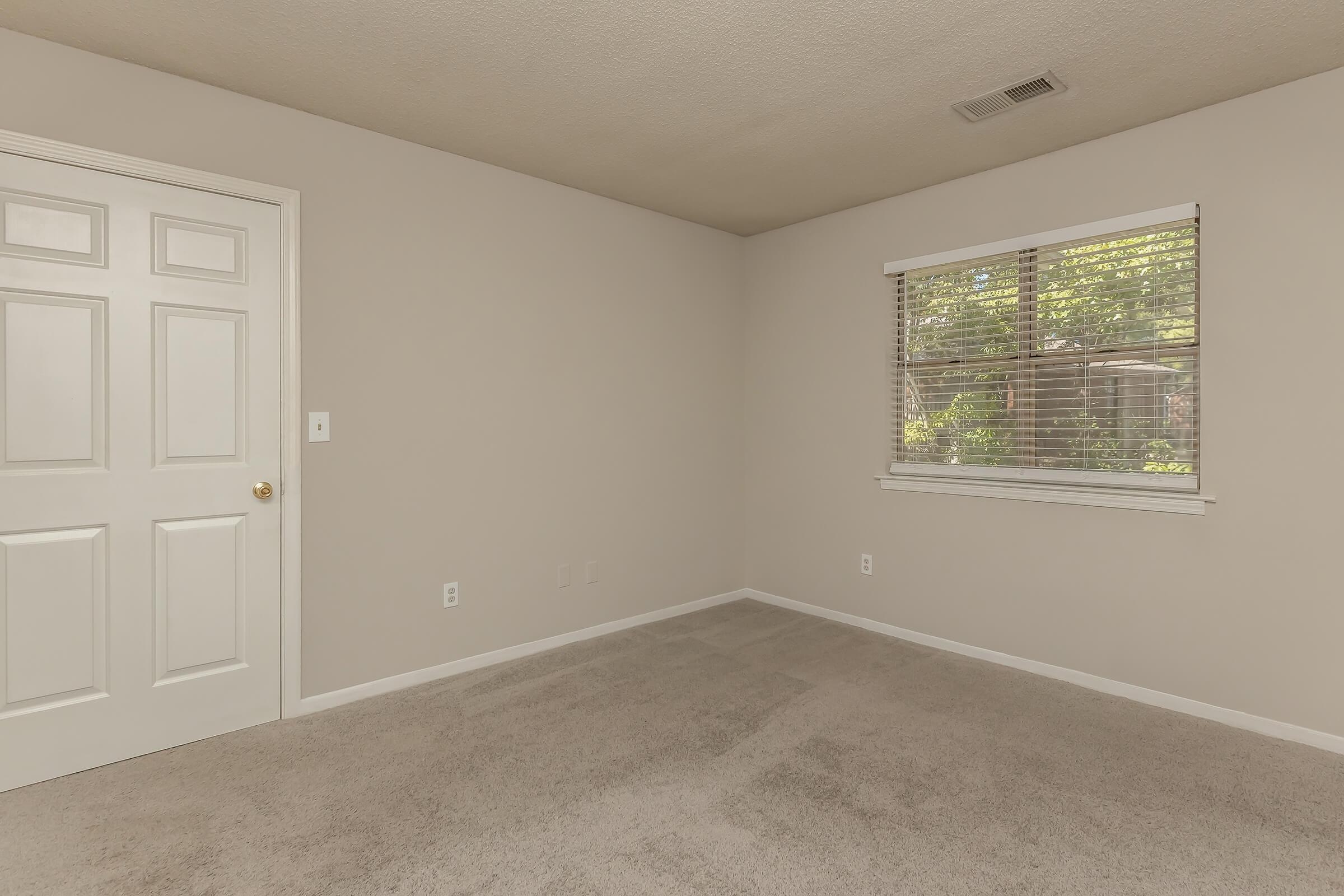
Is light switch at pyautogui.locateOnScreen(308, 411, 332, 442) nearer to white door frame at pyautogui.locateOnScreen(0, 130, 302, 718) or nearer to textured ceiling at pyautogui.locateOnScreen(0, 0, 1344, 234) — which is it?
white door frame at pyautogui.locateOnScreen(0, 130, 302, 718)

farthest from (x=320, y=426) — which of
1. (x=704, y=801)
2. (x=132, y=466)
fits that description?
(x=704, y=801)

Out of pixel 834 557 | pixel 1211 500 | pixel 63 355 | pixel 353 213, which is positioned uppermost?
pixel 353 213

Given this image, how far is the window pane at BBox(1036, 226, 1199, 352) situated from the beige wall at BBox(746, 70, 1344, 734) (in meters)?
0.09

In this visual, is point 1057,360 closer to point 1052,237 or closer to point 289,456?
point 1052,237

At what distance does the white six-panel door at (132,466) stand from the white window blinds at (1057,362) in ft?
10.8

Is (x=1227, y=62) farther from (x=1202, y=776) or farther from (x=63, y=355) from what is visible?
(x=63, y=355)

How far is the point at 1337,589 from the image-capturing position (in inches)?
103

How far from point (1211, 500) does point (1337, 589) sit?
504mm

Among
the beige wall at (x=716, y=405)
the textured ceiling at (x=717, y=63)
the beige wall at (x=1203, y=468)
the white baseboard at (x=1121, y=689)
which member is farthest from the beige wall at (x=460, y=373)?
the white baseboard at (x=1121, y=689)

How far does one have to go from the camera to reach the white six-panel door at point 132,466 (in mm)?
2348

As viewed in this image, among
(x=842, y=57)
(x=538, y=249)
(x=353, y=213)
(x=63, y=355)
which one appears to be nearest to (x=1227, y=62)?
(x=842, y=57)

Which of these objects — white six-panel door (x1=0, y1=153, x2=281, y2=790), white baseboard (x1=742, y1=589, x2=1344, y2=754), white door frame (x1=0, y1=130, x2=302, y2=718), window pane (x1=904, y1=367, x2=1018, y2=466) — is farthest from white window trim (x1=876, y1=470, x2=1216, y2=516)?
white six-panel door (x1=0, y1=153, x2=281, y2=790)

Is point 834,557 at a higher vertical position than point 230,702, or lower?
higher

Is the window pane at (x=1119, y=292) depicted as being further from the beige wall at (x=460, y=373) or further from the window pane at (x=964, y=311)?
the beige wall at (x=460, y=373)
